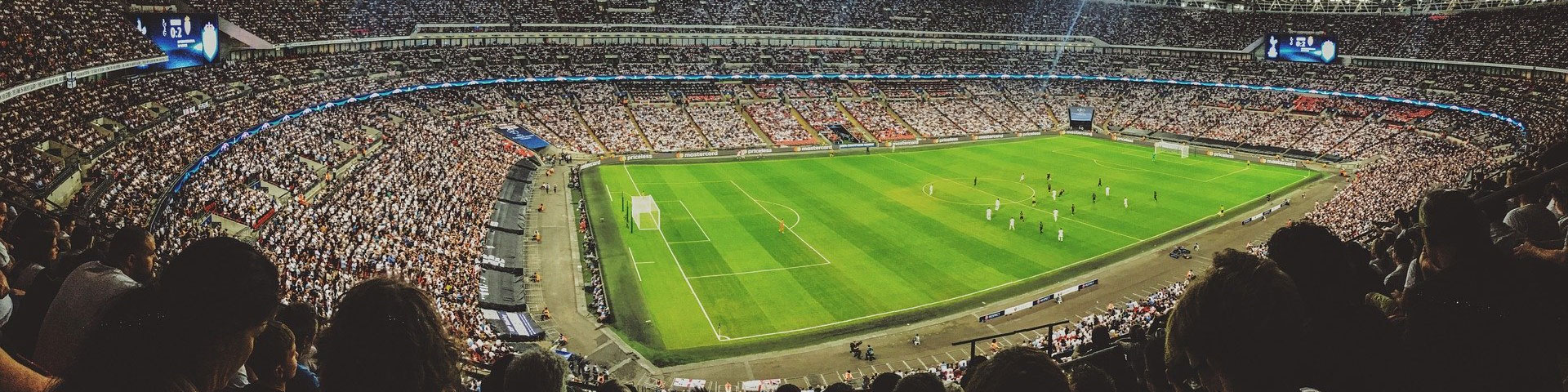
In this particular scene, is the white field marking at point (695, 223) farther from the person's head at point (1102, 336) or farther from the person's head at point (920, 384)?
the person's head at point (920, 384)

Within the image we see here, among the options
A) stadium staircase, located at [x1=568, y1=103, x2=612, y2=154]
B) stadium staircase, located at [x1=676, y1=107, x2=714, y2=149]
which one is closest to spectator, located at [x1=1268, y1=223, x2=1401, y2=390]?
stadium staircase, located at [x1=568, y1=103, x2=612, y2=154]

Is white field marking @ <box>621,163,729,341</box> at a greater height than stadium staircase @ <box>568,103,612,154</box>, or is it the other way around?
stadium staircase @ <box>568,103,612,154</box>

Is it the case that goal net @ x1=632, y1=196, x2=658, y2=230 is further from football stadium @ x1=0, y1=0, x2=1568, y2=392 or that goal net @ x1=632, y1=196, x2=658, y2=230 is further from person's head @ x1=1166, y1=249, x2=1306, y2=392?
person's head @ x1=1166, y1=249, x2=1306, y2=392

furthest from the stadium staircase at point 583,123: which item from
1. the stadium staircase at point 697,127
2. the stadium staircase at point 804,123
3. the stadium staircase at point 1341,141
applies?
the stadium staircase at point 1341,141

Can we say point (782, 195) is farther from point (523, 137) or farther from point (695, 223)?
point (523, 137)

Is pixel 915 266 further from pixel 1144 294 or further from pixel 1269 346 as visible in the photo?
pixel 1269 346

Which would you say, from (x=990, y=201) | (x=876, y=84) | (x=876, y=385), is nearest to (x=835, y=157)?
(x=990, y=201)

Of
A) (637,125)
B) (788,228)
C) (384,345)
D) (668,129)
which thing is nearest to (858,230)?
(788,228)
